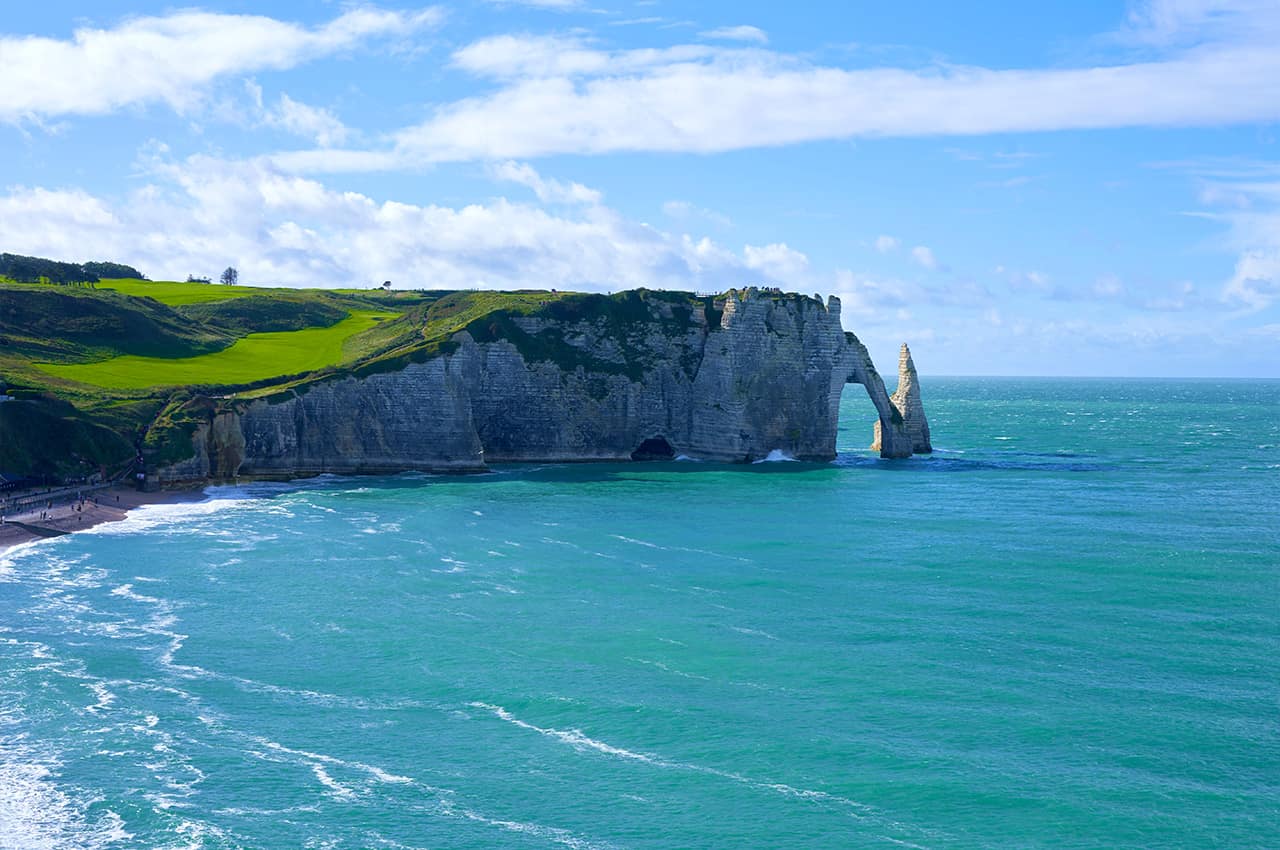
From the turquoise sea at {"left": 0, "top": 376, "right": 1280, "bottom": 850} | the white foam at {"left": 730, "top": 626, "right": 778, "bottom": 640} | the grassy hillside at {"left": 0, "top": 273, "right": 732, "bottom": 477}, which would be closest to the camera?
the turquoise sea at {"left": 0, "top": 376, "right": 1280, "bottom": 850}

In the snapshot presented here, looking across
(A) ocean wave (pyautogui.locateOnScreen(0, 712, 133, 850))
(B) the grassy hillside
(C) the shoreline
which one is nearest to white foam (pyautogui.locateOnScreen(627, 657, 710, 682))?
(A) ocean wave (pyautogui.locateOnScreen(0, 712, 133, 850))

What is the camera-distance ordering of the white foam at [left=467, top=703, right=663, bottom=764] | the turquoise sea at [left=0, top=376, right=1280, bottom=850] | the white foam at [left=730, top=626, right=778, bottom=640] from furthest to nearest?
the white foam at [left=730, top=626, right=778, bottom=640]
the white foam at [left=467, top=703, right=663, bottom=764]
the turquoise sea at [left=0, top=376, right=1280, bottom=850]

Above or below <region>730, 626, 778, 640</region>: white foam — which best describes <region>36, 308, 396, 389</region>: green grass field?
above

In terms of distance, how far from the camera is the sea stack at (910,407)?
129m

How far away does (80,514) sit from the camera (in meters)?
82.8

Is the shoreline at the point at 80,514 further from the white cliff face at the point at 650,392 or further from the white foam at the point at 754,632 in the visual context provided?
the white foam at the point at 754,632

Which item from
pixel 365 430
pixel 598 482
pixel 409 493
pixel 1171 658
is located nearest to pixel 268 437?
pixel 365 430

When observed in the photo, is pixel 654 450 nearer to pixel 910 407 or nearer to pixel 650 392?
pixel 650 392

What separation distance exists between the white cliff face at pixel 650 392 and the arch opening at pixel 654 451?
0.18 meters

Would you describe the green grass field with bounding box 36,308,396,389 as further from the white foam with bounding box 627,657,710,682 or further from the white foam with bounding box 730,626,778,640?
the white foam with bounding box 627,657,710,682

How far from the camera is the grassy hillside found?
94.3 meters

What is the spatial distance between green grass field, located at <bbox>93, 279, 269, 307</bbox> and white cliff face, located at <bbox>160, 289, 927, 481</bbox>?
62177 mm

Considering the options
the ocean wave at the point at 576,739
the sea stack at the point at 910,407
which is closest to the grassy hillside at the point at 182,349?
the sea stack at the point at 910,407

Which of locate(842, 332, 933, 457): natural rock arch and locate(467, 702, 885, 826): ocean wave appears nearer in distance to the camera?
locate(467, 702, 885, 826): ocean wave
